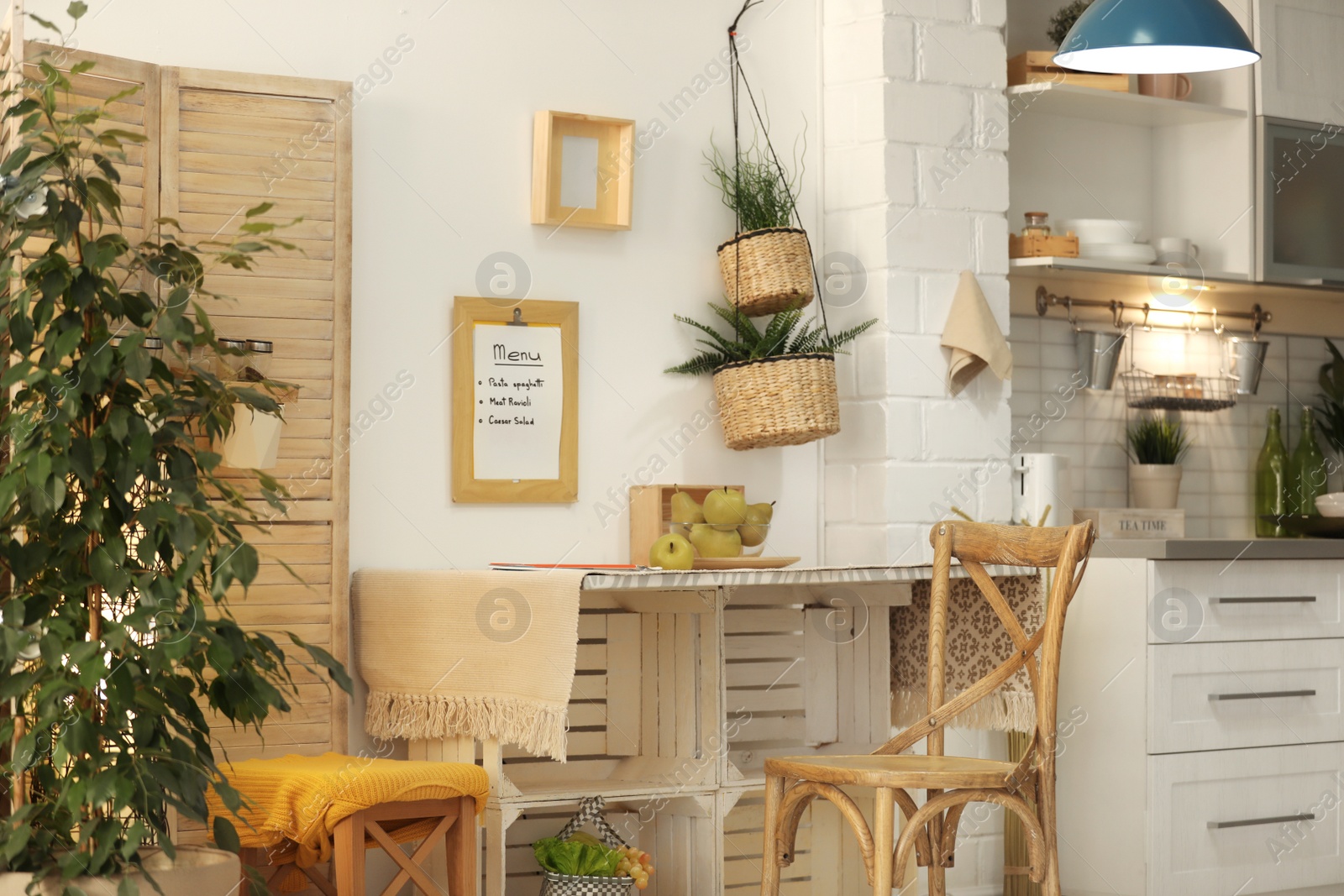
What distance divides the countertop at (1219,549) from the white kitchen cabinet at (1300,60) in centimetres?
120

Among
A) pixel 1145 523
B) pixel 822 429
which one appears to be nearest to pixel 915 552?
pixel 822 429

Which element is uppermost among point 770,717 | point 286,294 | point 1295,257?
point 1295,257

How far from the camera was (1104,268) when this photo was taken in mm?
3643

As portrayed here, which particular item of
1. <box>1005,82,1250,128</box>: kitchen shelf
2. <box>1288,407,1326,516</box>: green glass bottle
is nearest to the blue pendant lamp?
<box>1005,82,1250,128</box>: kitchen shelf

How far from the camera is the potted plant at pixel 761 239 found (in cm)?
314

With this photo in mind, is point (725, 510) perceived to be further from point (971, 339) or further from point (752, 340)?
point (971, 339)

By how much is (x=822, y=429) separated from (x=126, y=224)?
1.40 m

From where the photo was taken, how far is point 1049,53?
11.7 feet

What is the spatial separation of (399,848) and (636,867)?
0.49 meters

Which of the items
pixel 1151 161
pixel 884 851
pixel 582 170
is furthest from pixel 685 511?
pixel 1151 161

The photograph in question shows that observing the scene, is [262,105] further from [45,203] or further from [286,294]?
[45,203]

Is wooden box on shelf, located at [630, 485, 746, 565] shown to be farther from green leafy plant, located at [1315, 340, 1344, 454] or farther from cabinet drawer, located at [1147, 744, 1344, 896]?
green leafy plant, located at [1315, 340, 1344, 454]

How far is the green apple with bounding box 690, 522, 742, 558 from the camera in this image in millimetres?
2914

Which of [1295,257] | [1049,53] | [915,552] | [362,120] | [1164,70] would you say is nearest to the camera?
[1164,70]
